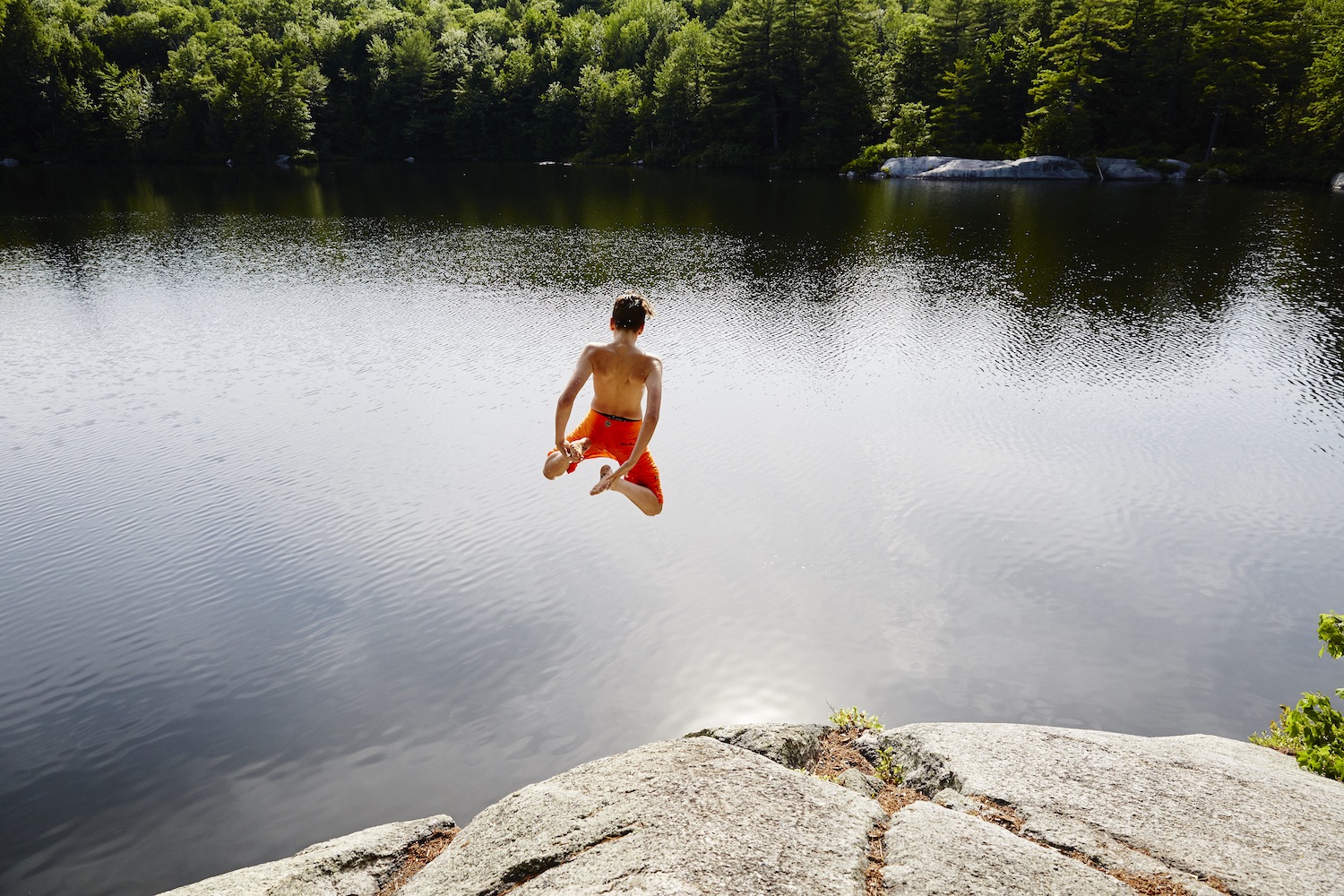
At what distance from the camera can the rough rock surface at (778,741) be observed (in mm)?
7062

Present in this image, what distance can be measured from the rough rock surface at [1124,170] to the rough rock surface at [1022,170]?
4.32 ft

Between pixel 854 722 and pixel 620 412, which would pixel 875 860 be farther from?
pixel 620 412

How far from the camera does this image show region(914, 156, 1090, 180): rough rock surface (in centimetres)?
6494

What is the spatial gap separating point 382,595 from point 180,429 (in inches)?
372

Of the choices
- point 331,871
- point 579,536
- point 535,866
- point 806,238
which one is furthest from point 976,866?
point 806,238

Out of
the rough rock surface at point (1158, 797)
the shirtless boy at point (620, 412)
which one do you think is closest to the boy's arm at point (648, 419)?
the shirtless boy at point (620, 412)

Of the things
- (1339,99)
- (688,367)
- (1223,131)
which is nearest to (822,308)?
(688,367)

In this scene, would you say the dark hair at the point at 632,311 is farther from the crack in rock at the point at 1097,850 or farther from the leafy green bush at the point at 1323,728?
the leafy green bush at the point at 1323,728

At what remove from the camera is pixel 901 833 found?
5.09 m

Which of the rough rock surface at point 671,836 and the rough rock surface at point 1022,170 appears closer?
the rough rock surface at point 671,836

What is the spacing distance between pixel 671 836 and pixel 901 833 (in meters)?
1.46

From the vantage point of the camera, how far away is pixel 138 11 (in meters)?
117

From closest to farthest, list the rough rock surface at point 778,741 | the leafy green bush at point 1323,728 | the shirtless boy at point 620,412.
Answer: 1. the leafy green bush at point 1323,728
2. the rough rock surface at point 778,741
3. the shirtless boy at point 620,412

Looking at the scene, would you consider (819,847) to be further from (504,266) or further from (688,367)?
(504,266)
